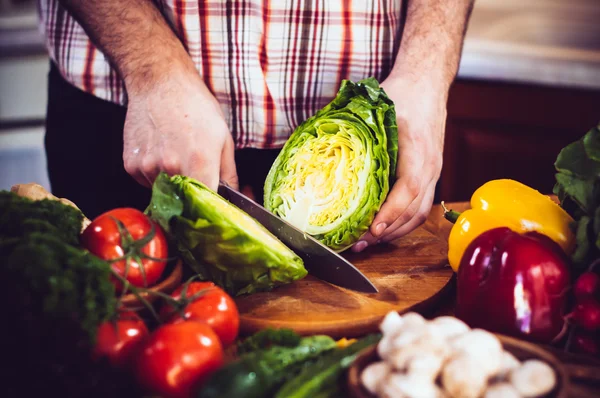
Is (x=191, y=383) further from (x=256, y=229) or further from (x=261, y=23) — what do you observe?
(x=261, y=23)

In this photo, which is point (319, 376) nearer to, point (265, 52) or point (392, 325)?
point (392, 325)

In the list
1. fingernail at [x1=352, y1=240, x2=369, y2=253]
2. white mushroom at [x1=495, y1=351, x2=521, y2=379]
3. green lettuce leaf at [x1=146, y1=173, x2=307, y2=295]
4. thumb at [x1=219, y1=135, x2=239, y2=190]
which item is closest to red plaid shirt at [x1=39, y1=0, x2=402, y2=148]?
thumb at [x1=219, y1=135, x2=239, y2=190]

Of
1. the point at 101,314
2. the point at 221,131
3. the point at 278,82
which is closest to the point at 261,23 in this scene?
the point at 278,82

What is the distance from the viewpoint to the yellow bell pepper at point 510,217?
1.39 m

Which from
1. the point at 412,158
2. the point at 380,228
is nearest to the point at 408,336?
the point at 380,228

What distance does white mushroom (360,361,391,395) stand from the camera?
0.88 meters

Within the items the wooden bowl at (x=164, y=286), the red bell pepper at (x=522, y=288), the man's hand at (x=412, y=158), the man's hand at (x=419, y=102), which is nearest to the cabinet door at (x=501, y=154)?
the man's hand at (x=419, y=102)

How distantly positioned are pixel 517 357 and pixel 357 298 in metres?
0.50

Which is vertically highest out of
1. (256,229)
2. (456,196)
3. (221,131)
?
(221,131)

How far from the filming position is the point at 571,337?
118 cm

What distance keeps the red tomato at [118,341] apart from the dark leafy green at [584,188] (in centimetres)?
85

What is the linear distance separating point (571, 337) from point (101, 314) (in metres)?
0.86

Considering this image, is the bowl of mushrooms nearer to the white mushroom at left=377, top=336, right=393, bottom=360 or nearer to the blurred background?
the white mushroom at left=377, top=336, right=393, bottom=360

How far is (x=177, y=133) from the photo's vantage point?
1567 mm
